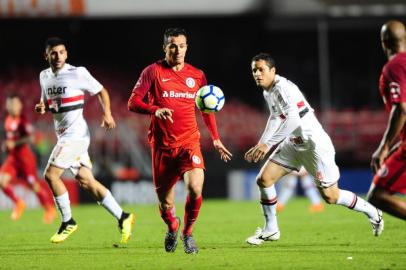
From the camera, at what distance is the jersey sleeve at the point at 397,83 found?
7270 millimetres

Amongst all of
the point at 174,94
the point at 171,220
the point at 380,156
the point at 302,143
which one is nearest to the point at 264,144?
the point at 174,94

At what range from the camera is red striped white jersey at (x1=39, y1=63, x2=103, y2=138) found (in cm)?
1050

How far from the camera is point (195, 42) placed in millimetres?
32906

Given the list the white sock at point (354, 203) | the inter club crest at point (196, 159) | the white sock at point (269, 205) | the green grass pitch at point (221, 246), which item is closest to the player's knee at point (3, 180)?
the green grass pitch at point (221, 246)

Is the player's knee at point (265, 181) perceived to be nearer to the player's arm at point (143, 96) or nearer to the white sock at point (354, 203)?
the white sock at point (354, 203)

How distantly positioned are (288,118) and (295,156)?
2.88 ft

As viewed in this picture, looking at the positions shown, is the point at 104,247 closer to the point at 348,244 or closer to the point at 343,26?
the point at 348,244

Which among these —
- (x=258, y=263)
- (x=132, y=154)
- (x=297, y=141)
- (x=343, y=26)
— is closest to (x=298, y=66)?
(x=343, y=26)

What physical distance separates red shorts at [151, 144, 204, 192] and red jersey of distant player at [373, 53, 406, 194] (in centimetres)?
222

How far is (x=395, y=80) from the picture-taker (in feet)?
24.0

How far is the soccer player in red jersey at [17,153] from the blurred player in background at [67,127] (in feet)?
16.3

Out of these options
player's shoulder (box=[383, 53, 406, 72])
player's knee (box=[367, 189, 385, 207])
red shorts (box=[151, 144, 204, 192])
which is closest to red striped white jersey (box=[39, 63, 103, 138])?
red shorts (box=[151, 144, 204, 192])

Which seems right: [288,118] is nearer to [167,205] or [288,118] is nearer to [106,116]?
[167,205]

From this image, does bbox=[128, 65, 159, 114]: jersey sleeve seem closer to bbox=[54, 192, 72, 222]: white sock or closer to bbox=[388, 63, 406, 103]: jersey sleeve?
bbox=[54, 192, 72, 222]: white sock
